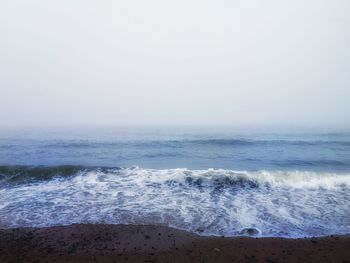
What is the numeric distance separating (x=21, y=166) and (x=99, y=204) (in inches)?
376

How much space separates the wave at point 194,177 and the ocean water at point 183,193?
0.05 m

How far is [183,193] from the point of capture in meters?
10.8

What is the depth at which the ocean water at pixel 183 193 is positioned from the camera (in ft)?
25.3

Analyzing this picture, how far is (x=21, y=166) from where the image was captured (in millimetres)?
15930

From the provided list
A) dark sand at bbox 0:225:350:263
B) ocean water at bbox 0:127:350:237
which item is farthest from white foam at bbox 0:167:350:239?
dark sand at bbox 0:225:350:263

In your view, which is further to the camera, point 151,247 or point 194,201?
point 194,201

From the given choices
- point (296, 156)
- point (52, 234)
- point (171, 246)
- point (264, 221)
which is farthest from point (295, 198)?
point (296, 156)

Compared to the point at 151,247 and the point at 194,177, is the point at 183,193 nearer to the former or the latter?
the point at 194,177

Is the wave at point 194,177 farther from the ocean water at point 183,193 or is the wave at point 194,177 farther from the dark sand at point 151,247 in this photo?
the dark sand at point 151,247

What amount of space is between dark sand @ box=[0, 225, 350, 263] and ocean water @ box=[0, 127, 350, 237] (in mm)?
575

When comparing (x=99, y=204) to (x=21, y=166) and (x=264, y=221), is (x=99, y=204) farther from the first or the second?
(x=21, y=166)

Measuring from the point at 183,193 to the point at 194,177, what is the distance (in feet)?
7.65

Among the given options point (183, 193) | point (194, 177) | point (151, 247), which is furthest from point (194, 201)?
point (151, 247)

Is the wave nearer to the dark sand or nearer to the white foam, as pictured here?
the white foam
